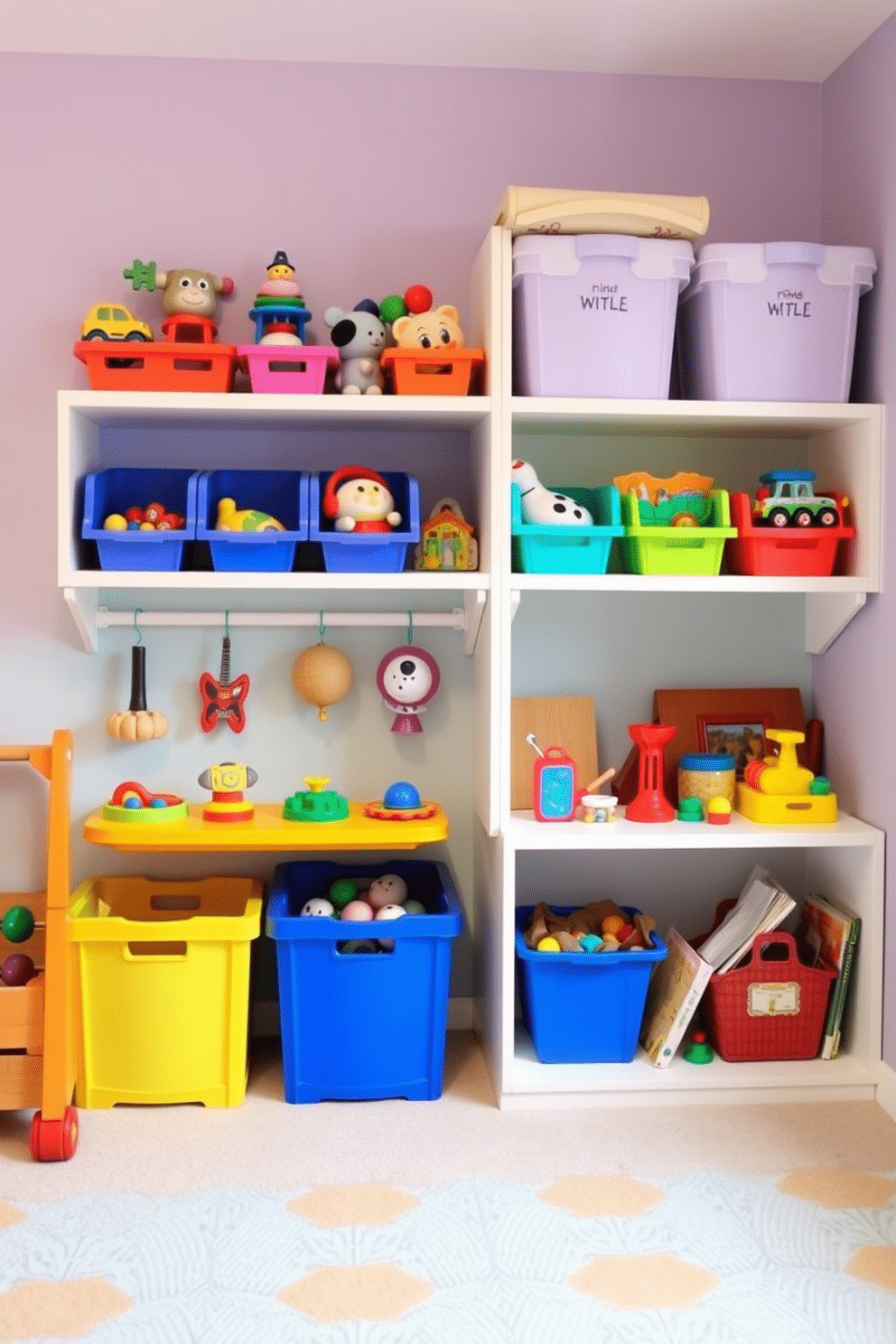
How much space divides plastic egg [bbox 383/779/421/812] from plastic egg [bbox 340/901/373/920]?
0.70ft

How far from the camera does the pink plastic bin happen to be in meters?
2.61

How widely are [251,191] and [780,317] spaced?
3.80 feet

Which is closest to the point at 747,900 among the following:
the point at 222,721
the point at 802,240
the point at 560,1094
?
the point at 560,1094

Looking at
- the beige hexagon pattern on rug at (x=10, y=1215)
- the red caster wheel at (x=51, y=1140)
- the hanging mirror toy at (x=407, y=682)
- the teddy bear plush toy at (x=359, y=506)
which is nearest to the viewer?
the beige hexagon pattern on rug at (x=10, y=1215)

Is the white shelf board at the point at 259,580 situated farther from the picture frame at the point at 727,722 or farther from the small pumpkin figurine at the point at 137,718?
the picture frame at the point at 727,722

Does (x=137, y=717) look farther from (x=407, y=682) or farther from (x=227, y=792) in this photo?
(x=407, y=682)

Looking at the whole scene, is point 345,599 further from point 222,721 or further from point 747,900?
point 747,900

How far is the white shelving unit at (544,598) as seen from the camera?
2.62 metres

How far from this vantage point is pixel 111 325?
2637mm

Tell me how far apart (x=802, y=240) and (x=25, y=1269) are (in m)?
2.54

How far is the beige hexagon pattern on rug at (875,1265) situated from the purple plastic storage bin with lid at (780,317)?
157 cm

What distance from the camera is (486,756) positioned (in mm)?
2730

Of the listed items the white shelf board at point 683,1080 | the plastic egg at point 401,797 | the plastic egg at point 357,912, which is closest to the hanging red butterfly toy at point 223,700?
the plastic egg at point 401,797

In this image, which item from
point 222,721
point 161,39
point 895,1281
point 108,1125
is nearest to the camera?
point 895,1281
